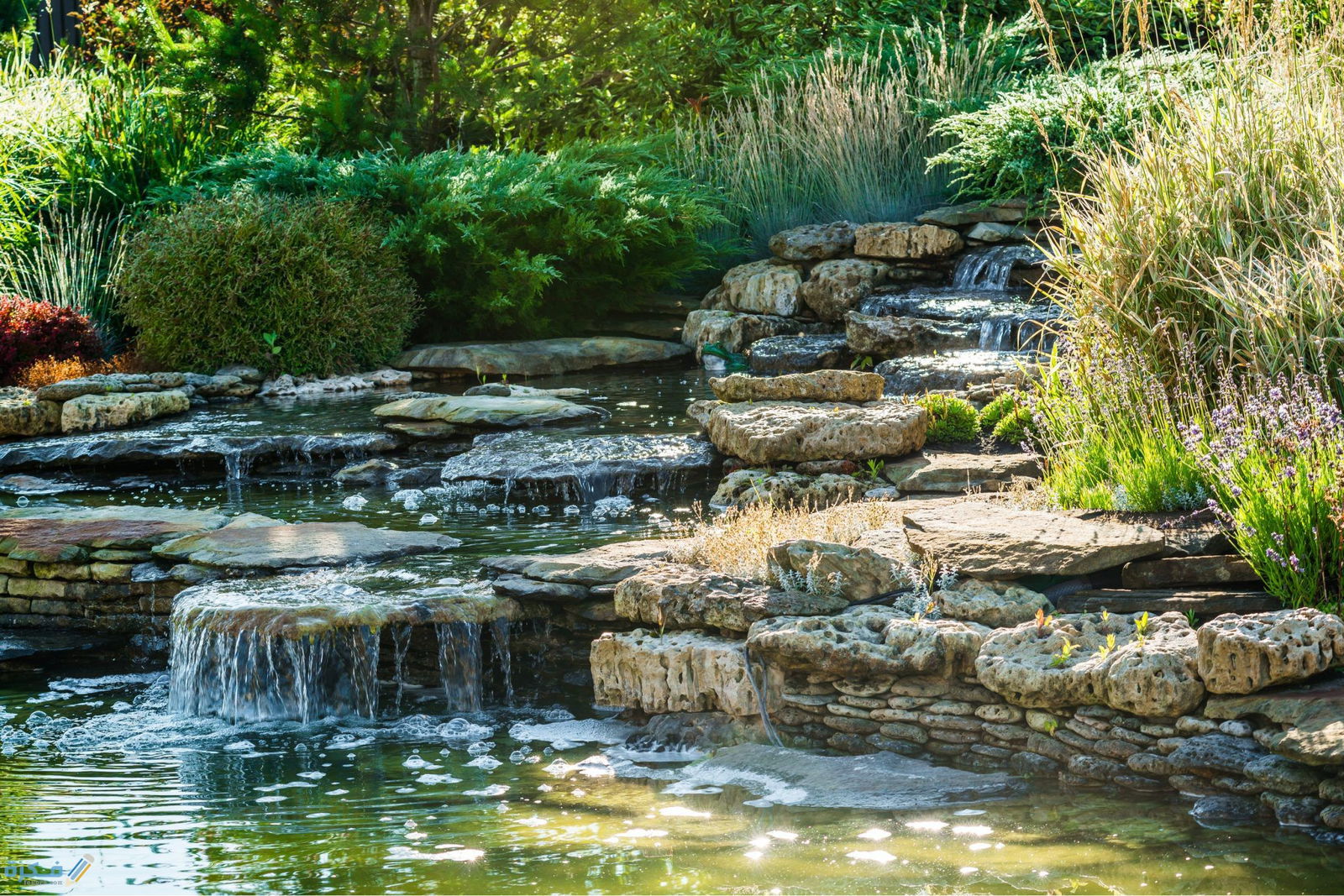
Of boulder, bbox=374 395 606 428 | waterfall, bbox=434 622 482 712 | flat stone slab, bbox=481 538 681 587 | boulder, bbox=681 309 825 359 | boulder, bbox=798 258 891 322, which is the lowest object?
waterfall, bbox=434 622 482 712

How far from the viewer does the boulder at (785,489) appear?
6.54 meters

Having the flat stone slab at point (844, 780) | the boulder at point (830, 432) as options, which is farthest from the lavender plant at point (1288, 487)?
the boulder at point (830, 432)

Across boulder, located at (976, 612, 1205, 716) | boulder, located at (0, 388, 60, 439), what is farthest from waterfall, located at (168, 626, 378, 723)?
boulder, located at (0, 388, 60, 439)

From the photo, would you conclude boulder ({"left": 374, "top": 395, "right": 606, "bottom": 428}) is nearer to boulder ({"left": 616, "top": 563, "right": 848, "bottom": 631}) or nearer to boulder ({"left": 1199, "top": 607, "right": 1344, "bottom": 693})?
boulder ({"left": 616, "top": 563, "right": 848, "bottom": 631})

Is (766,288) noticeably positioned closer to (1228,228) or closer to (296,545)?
(296,545)

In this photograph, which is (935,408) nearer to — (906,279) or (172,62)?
(906,279)

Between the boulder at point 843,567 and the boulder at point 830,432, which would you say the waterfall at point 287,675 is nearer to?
the boulder at point 843,567

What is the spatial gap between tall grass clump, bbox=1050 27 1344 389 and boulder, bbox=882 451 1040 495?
2.65ft

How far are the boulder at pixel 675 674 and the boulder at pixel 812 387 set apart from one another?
288 cm

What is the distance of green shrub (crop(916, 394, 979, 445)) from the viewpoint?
7.07 metres

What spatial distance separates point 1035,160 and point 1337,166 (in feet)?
20.9

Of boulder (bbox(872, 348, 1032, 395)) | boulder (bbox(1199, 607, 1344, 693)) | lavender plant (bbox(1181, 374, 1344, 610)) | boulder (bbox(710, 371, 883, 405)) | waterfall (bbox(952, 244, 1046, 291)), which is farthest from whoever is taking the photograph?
waterfall (bbox(952, 244, 1046, 291))

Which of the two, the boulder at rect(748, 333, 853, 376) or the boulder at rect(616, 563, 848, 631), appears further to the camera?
the boulder at rect(748, 333, 853, 376)

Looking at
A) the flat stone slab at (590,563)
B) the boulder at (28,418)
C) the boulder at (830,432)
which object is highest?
the boulder at (28,418)
